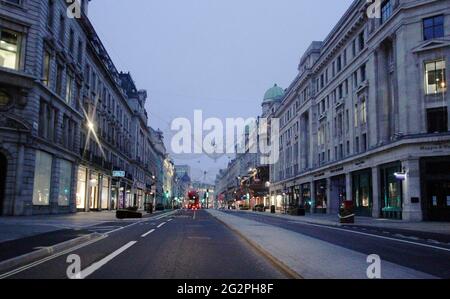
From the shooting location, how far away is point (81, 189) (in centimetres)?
5000

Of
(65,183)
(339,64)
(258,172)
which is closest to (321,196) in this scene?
(339,64)

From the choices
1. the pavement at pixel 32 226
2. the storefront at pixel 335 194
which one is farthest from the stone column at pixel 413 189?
the pavement at pixel 32 226

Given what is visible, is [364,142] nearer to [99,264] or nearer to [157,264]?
[157,264]

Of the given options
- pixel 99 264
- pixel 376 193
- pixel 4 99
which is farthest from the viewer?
pixel 376 193

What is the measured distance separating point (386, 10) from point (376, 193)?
714 inches

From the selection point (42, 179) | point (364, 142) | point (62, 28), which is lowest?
point (42, 179)

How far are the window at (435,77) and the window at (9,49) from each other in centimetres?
3355

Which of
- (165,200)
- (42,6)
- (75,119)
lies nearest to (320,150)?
(75,119)

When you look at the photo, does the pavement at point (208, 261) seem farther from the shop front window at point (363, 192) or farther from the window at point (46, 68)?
the shop front window at point (363, 192)

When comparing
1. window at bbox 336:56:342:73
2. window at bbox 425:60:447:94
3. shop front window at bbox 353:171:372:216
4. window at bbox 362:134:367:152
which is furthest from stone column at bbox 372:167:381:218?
window at bbox 336:56:342:73

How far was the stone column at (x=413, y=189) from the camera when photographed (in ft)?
124

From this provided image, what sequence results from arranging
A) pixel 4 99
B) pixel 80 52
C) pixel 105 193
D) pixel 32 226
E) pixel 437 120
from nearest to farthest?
1. pixel 32 226
2. pixel 4 99
3. pixel 437 120
4. pixel 80 52
5. pixel 105 193

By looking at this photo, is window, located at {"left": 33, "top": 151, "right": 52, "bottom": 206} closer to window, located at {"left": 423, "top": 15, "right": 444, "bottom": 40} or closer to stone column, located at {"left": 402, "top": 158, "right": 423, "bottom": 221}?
stone column, located at {"left": 402, "top": 158, "right": 423, "bottom": 221}

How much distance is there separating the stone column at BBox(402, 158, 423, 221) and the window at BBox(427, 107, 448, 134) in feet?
10.7
